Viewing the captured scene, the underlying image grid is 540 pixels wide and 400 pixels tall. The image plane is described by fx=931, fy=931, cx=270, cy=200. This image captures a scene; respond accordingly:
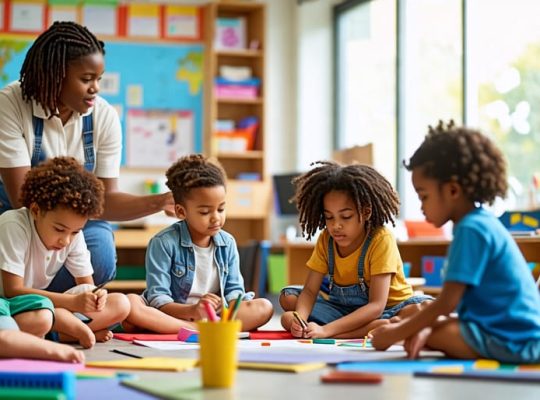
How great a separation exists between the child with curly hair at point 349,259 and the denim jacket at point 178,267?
191mm

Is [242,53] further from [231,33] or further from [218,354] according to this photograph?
[218,354]

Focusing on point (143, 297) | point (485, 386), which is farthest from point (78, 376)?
point (143, 297)

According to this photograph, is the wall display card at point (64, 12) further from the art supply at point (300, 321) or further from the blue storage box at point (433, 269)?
the art supply at point (300, 321)

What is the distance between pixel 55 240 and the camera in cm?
242

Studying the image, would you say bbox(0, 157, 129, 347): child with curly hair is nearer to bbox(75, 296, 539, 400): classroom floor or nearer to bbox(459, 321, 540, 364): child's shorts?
bbox(75, 296, 539, 400): classroom floor

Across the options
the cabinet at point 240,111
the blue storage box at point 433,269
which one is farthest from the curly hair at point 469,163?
the cabinet at point 240,111

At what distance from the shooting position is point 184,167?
295cm

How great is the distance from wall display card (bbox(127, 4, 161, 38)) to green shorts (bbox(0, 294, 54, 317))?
4.38 metres

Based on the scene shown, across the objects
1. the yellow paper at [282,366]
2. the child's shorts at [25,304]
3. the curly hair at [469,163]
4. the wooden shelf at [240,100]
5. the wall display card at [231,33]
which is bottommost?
the yellow paper at [282,366]

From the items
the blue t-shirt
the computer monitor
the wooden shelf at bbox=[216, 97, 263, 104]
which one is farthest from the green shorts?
the wooden shelf at bbox=[216, 97, 263, 104]

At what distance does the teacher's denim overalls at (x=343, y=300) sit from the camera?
9.11 feet

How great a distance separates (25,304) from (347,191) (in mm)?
1004

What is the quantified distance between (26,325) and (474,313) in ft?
3.52

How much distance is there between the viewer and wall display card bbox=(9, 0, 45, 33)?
6.30 m
